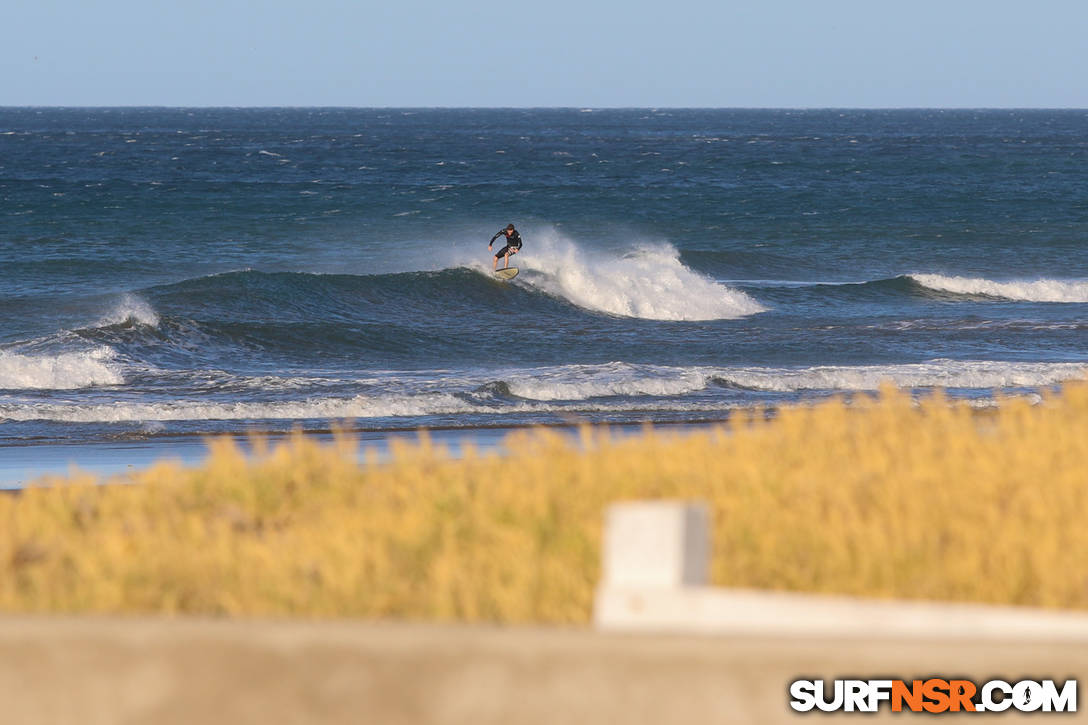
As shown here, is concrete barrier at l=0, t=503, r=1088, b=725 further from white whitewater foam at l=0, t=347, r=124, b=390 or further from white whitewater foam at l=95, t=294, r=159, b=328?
white whitewater foam at l=95, t=294, r=159, b=328

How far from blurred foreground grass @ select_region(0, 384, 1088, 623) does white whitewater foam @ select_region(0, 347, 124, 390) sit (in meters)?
12.5

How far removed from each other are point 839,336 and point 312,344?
8.50 meters

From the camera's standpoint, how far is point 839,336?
947 inches

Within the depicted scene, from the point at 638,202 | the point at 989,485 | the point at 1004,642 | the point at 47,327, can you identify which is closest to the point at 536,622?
the point at 1004,642

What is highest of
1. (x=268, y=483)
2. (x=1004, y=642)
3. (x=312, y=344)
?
(x=1004, y=642)

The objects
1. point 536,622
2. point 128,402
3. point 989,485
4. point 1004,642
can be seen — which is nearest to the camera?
point 1004,642

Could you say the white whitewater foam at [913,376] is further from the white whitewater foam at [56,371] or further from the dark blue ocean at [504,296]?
the white whitewater foam at [56,371]

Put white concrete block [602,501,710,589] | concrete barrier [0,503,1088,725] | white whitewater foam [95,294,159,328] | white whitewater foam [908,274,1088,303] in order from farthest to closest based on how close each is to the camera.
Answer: white whitewater foam [908,274,1088,303], white whitewater foam [95,294,159,328], white concrete block [602,501,710,589], concrete barrier [0,503,1088,725]

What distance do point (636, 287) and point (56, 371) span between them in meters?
14.0

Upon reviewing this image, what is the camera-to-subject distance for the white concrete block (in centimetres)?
397

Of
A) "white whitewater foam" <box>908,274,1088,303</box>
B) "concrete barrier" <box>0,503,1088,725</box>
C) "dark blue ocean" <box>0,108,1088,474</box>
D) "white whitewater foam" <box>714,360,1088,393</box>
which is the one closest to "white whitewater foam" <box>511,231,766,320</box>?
"dark blue ocean" <box>0,108,1088,474</box>

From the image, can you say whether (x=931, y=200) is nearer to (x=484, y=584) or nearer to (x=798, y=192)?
(x=798, y=192)

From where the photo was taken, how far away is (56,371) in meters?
19.2

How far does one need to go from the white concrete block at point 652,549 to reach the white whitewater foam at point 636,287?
2448cm
